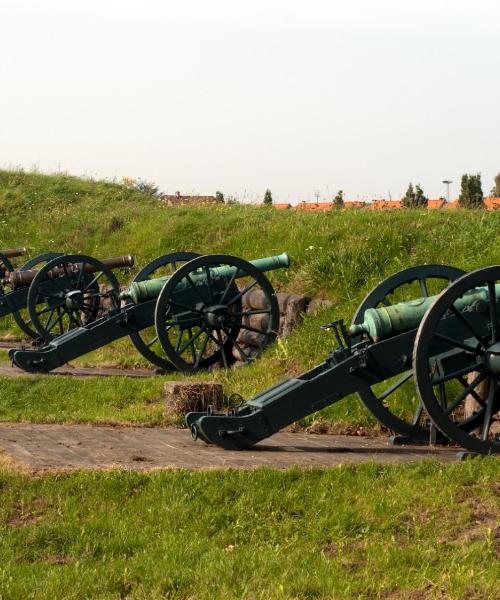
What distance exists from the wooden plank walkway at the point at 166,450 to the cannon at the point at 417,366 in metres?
0.25

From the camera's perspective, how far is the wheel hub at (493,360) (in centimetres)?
728

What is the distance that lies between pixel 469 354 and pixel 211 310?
5.57 m

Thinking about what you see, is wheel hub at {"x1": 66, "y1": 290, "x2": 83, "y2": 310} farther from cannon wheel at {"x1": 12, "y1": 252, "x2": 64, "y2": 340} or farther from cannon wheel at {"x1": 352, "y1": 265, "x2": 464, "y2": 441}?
cannon wheel at {"x1": 352, "y1": 265, "x2": 464, "y2": 441}

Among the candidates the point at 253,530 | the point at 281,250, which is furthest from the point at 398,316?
the point at 281,250

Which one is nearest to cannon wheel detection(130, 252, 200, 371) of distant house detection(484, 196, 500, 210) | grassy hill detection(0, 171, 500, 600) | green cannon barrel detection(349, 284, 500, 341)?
grassy hill detection(0, 171, 500, 600)

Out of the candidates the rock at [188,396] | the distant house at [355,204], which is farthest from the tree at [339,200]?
the rock at [188,396]

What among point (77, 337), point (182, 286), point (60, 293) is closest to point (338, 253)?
point (182, 286)

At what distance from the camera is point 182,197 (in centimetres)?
2683

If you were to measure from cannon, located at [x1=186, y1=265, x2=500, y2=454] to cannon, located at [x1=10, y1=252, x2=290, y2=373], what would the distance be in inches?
178

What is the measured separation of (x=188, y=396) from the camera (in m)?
9.61

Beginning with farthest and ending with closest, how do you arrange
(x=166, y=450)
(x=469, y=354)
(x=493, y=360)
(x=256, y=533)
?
(x=166, y=450)
(x=469, y=354)
(x=493, y=360)
(x=256, y=533)

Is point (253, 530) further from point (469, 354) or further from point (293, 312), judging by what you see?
point (293, 312)

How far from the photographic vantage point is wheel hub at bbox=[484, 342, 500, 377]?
287 inches

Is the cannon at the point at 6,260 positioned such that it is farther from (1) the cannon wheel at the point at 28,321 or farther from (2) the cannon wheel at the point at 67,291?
(2) the cannon wheel at the point at 67,291
